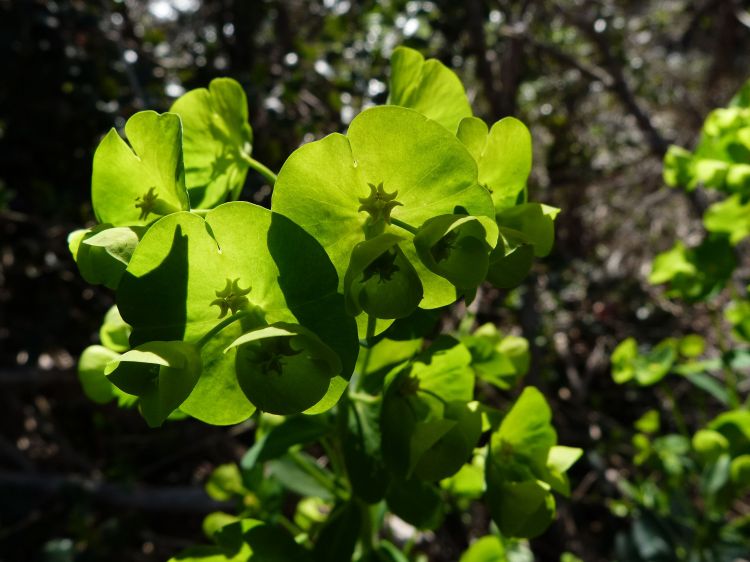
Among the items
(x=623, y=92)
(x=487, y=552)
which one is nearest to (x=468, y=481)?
(x=487, y=552)

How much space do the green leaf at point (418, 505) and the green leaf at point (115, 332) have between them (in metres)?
0.41

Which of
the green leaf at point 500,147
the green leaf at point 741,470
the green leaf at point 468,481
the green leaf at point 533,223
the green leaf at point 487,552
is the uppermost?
the green leaf at point 500,147

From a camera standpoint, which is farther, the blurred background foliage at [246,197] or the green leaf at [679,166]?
the blurred background foliage at [246,197]

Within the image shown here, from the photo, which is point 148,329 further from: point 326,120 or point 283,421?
point 326,120

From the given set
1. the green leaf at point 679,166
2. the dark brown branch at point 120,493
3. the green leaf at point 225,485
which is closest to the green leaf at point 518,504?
the green leaf at point 225,485

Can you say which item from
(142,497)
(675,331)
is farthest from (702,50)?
(142,497)

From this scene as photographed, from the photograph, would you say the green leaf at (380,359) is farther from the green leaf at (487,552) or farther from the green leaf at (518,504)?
the green leaf at (487,552)

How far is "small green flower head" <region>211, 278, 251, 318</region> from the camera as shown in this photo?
62cm

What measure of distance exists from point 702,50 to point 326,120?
374 centimetres

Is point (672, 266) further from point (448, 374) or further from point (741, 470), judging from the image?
point (448, 374)

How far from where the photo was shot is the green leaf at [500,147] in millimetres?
687

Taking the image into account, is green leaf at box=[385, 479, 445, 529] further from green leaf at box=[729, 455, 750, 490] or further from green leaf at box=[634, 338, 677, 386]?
green leaf at box=[634, 338, 677, 386]

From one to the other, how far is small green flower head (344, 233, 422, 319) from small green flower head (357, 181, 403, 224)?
37 mm

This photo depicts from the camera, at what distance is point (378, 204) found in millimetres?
627
